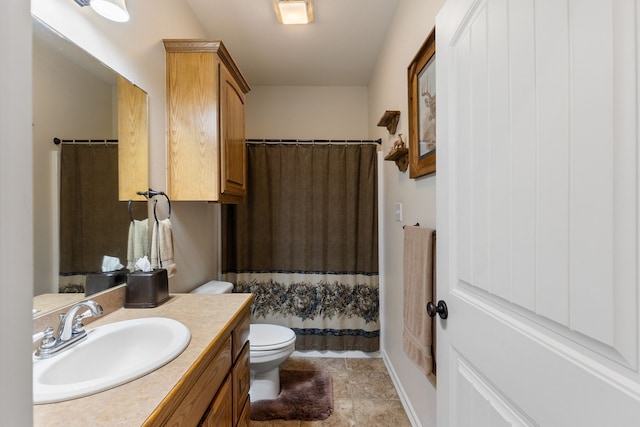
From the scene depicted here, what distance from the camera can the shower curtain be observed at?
2404mm

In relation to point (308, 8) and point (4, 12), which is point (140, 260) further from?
point (308, 8)

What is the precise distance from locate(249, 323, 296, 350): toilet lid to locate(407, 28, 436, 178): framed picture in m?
1.32

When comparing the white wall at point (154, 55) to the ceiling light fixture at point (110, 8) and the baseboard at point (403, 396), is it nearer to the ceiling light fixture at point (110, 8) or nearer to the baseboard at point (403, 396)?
the ceiling light fixture at point (110, 8)

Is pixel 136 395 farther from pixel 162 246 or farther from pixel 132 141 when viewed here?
pixel 132 141

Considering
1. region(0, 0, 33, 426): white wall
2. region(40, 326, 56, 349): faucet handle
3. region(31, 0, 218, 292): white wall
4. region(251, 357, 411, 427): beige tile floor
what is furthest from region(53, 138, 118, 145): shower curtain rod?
region(251, 357, 411, 427): beige tile floor

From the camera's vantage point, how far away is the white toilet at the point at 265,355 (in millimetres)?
1721

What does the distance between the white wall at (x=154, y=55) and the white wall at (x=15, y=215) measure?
0.88 metres

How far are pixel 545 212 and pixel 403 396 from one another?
1.69 metres

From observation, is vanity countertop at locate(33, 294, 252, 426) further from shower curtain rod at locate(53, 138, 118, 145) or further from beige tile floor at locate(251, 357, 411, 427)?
beige tile floor at locate(251, 357, 411, 427)

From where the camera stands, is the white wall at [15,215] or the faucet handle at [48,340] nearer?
the white wall at [15,215]

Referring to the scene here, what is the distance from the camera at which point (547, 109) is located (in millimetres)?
539

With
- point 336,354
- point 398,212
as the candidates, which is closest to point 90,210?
point 398,212

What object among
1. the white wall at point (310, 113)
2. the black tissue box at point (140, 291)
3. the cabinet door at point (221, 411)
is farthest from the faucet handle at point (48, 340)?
the white wall at point (310, 113)

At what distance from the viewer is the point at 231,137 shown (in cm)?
176
